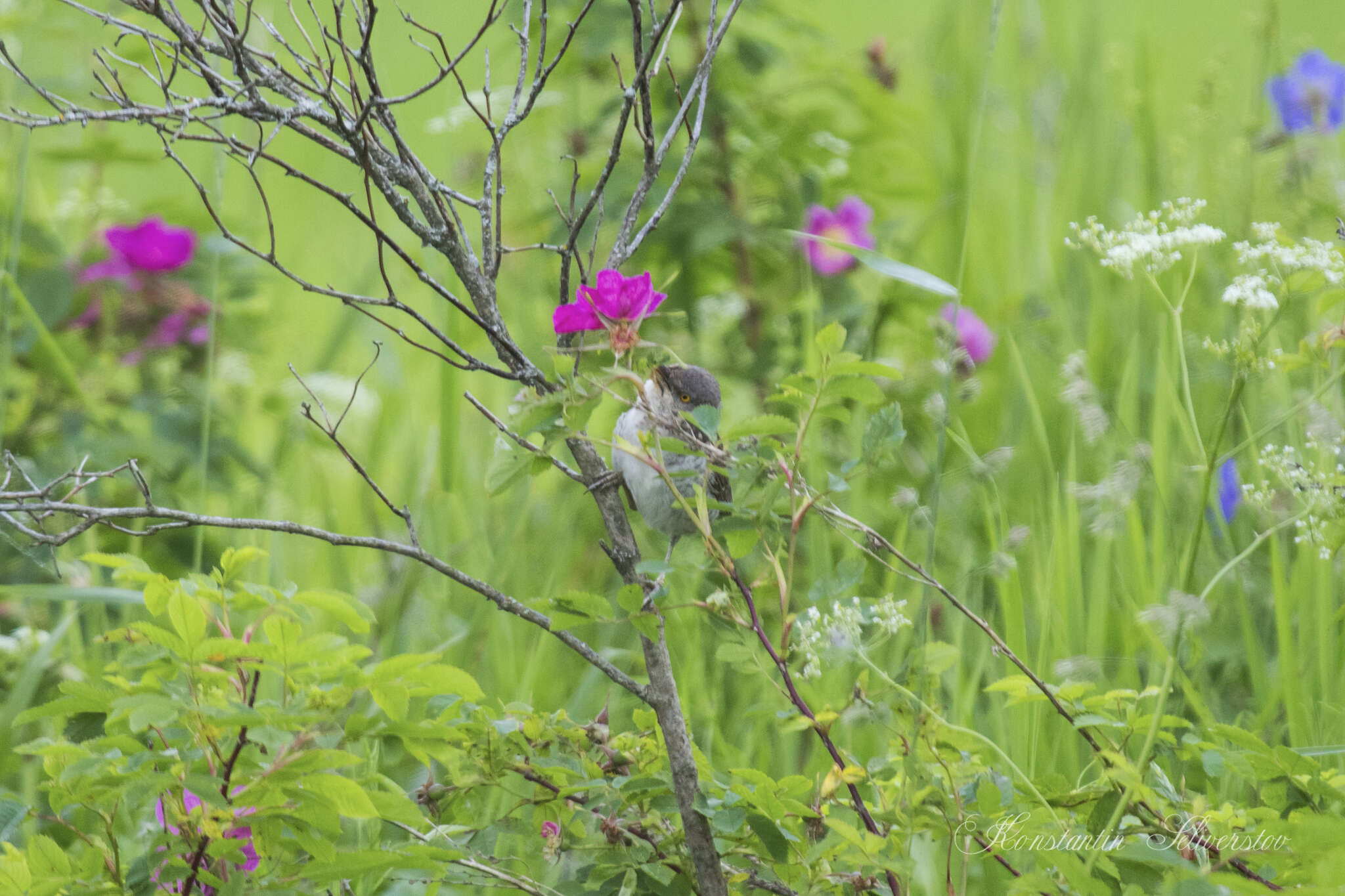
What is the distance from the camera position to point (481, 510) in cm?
342

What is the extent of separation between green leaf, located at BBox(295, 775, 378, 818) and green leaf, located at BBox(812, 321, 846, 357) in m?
0.68

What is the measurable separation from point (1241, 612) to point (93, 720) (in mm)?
1943

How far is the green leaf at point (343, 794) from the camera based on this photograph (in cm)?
117

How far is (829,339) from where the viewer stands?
129cm

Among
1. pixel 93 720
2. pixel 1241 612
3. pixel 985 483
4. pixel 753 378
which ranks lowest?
pixel 93 720

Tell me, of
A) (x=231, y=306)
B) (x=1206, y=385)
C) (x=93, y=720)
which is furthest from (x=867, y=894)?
(x=231, y=306)

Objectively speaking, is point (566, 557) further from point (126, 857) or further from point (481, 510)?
point (126, 857)

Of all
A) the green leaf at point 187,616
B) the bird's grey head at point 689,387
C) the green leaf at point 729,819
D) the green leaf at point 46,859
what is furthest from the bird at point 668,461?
the green leaf at point 46,859

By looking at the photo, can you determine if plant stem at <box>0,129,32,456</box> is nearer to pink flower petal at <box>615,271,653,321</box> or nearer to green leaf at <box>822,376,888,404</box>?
pink flower petal at <box>615,271,653,321</box>

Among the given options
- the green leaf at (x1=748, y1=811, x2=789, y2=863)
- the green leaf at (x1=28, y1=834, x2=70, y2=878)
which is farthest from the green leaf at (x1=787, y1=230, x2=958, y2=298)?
the green leaf at (x1=28, y1=834, x2=70, y2=878)

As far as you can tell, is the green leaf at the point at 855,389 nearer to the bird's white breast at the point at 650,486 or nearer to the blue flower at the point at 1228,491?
the bird's white breast at the point at 650,486

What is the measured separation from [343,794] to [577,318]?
0.58 metres

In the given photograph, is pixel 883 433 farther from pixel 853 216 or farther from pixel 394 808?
pixel 853 216

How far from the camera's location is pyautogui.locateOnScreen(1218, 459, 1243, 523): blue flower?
8.51 ft
